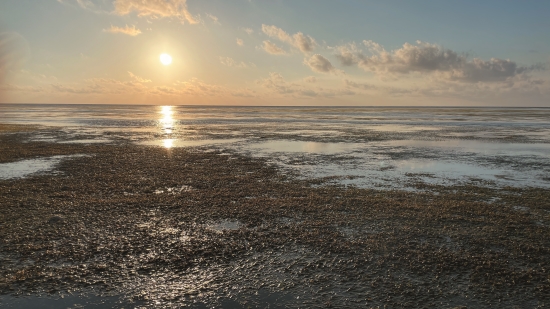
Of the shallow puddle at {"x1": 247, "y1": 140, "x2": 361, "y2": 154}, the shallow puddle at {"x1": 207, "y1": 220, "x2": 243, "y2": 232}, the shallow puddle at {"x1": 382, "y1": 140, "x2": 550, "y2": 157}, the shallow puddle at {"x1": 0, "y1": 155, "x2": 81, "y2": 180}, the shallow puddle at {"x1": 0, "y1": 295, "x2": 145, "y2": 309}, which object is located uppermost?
the shallow puddle at {"x1": 382, "y1": 140, "x2": 550, "y2": 157}

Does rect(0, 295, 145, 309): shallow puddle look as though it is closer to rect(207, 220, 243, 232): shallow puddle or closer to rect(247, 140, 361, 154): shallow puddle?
rect(207, 220, 243, 232): shallow puddle

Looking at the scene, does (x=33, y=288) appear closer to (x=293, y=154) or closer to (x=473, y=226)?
(x=473, y=226)

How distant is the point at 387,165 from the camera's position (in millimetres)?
24000

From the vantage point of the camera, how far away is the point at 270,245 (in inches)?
Result: 411

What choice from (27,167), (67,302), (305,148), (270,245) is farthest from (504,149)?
(27,167)

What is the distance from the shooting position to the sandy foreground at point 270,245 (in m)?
7.82

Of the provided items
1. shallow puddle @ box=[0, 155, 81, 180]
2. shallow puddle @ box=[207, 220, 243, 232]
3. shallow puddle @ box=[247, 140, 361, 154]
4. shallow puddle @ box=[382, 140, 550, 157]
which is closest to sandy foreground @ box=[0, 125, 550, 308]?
shallow puddle @ box=[207, 220, 243, 232]

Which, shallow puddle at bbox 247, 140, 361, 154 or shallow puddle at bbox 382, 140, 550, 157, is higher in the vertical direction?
shallow puddle at bbox 382, 140, 550, 157

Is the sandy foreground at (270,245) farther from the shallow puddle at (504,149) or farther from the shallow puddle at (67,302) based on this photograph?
the shallow puddle at (504,149)

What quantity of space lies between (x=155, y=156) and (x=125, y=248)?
1799cm

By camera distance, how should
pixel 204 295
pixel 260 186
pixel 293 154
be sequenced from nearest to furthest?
1. pixel 204 295
2. pixel 260 186
3. pixel 293 154

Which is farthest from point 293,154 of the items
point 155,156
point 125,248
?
point 125,248

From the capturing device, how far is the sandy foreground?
25.7 feet

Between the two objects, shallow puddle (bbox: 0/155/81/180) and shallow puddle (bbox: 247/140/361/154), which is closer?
shallow puddle (bbox: 0/155/81/180)
